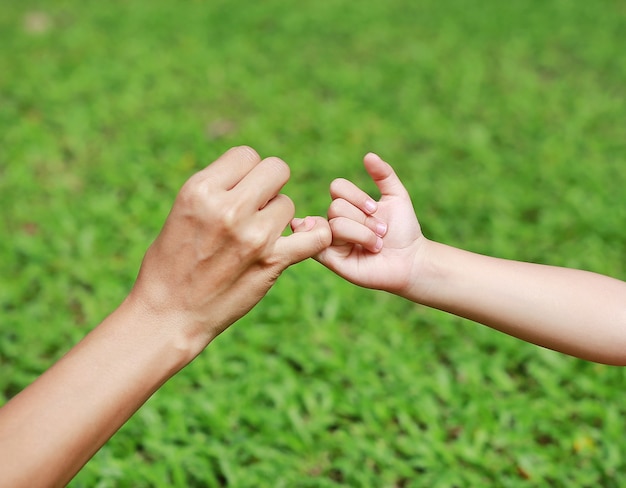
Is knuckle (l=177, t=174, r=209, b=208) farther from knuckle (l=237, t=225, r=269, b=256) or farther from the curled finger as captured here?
the curled finger

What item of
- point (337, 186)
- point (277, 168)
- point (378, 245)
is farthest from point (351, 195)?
point (277, 168)

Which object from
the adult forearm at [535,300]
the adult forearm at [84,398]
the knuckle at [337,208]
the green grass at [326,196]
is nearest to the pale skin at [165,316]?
the adult forearm at [84,398]

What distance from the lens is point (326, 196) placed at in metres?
4.61

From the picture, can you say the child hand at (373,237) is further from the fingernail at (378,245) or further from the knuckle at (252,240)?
the knuckle at (252,240)

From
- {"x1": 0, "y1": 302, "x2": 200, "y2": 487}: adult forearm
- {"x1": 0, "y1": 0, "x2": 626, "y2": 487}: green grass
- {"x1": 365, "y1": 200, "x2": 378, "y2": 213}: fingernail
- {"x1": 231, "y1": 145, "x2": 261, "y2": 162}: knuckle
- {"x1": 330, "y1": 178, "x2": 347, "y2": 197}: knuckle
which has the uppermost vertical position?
{"x1": 0, "y1": 0, "x2": 626, "y2": 487}: green grass

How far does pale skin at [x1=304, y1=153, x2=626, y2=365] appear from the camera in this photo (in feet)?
5.93

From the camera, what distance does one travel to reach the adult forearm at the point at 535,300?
1.80 m

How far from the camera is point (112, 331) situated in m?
1.51

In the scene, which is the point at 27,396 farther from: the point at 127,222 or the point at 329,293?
the point at 127,222

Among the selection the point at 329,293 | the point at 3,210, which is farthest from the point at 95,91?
the point at 329,293

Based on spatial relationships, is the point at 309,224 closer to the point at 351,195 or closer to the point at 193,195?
the point at 351,195

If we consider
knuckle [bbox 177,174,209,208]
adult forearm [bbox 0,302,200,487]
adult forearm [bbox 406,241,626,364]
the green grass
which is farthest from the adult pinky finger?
the green grass

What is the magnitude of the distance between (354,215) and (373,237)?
0.08 meters

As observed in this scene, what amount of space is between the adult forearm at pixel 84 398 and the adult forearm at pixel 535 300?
29.6 inches
